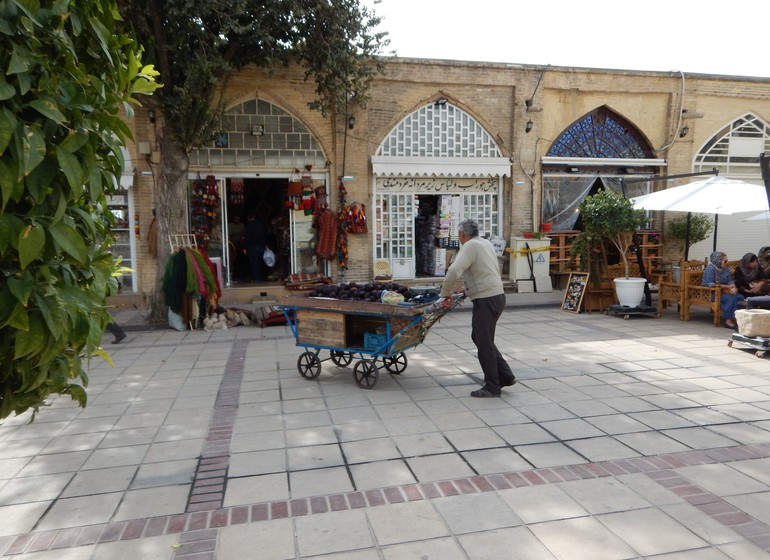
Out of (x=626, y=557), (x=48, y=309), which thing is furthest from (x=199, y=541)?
(x=626, y=557)

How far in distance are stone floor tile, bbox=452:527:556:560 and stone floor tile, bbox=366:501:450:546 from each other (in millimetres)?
175

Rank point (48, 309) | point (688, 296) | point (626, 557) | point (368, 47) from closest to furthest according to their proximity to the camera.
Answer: point (48, 309) → point (626, 557) → point (688, 296) → point (368, 47)

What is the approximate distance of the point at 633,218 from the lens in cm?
1020

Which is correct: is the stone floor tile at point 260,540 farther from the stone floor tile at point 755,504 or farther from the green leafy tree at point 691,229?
the green leafy tree at point 691,229

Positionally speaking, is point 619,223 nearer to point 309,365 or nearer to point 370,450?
point 309,365

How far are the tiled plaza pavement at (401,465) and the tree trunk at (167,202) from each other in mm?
3187

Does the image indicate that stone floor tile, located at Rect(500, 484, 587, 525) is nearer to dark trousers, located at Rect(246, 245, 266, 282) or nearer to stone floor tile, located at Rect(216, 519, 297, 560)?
stone floor tile, located at Rect(216, 519, 297, 560)

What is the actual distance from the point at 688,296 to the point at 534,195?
4.89 meters

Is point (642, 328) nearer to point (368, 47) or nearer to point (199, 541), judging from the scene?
point (368, 47)

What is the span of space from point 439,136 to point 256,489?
1106cm

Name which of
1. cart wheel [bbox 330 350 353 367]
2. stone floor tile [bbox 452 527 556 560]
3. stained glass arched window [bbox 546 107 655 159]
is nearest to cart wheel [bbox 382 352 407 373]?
cart wheel [bbox 330 350 353 367]

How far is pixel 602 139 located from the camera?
14.8 m

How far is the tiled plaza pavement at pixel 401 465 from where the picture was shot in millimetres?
3197

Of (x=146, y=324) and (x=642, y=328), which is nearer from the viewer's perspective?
(x=642, y=328)
